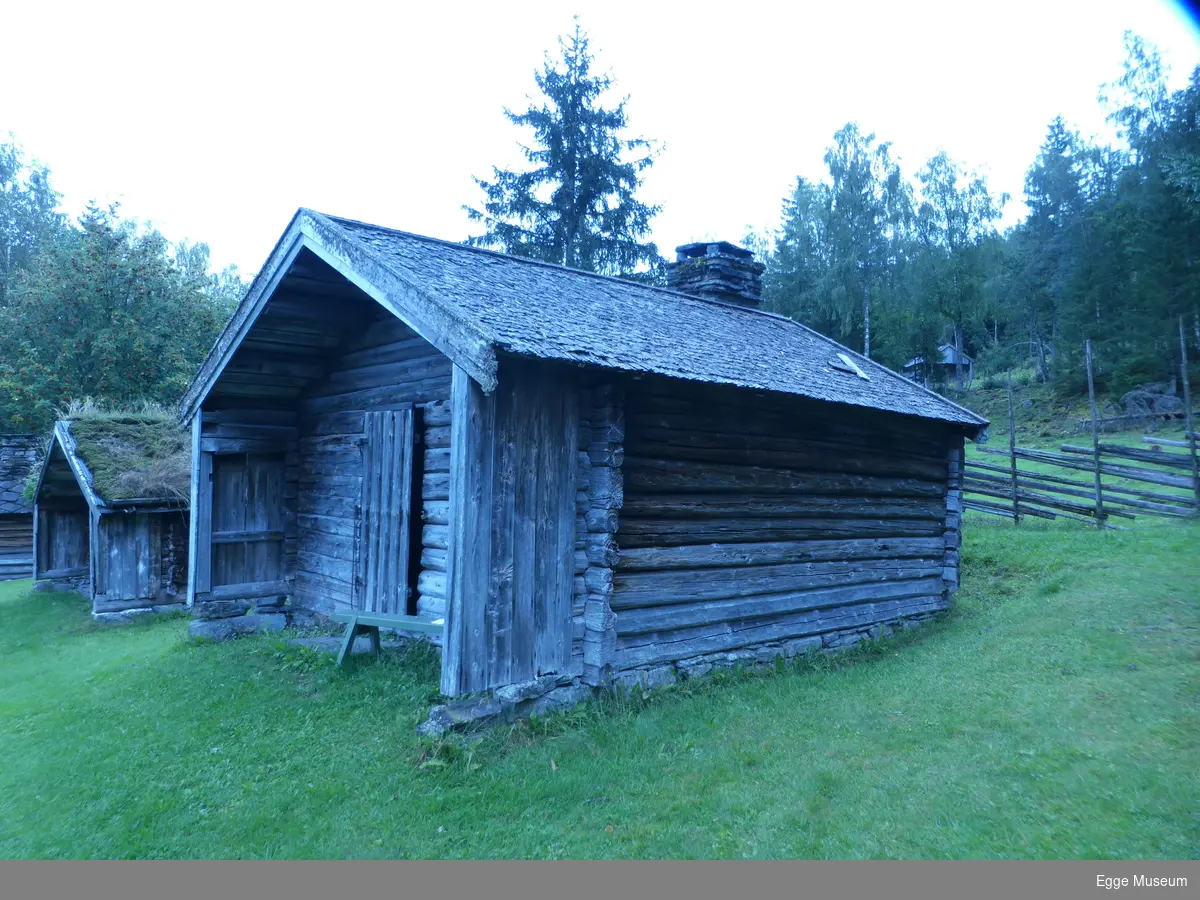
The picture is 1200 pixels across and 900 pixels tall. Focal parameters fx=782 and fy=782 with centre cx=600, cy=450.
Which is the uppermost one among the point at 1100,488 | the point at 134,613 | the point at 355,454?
the point at 355,454

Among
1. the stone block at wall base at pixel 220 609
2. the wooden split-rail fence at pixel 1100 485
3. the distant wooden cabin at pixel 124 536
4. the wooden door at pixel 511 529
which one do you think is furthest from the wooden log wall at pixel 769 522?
the distant wooden cabin at pixel 124 536

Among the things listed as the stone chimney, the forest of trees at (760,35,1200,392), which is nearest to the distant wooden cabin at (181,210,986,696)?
the stone chimney

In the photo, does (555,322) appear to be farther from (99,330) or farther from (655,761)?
(99,330)

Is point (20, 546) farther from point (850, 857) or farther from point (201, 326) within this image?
point (850, 857)

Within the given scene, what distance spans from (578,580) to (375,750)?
2.11 metres

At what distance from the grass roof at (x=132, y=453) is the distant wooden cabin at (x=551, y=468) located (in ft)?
14.1

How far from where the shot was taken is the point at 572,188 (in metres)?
26.5

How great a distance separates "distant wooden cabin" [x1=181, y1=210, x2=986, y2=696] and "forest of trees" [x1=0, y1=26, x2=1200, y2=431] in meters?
10.8

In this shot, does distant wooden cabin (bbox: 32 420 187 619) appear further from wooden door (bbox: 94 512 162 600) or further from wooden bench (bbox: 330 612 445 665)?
wooden bench (bbox: 330 612 445 665)

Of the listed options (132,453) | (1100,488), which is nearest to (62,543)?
(132,453)

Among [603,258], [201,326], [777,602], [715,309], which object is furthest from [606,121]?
[777,602]

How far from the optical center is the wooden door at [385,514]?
7.74 metres

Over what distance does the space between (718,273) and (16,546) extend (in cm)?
1865

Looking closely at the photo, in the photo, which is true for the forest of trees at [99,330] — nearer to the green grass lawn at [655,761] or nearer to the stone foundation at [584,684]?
the green grass lawn at [655,761]
